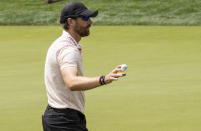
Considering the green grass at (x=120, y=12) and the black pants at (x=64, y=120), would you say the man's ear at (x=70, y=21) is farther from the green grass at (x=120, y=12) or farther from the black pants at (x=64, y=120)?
the green grass at (x=120, y=12)

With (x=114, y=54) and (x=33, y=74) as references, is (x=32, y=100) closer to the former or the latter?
(x=33, y=74)


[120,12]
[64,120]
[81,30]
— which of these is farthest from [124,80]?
[120,12]

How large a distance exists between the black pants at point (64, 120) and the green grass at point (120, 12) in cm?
1789

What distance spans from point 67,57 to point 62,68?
95mm

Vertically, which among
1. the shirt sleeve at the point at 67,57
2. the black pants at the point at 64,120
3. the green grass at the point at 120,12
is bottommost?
the green grass at the point at 120,12

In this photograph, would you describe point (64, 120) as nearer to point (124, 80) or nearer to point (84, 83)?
point (84, 83)

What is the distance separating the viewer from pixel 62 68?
17.9 ft

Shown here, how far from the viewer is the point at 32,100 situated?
11.6 meters

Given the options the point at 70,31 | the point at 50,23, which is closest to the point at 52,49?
the point at 70,31

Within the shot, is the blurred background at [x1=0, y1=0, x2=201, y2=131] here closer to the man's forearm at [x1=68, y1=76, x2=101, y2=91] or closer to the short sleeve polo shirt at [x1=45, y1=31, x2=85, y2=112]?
the short sleeve polo shirt at [x1=45, y1=31, x2=85, y2=112]

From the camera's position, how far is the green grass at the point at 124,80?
1002 cm

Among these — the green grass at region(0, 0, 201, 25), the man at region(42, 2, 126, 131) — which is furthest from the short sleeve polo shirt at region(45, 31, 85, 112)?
the green grass at region(0, 0, 201, 25)

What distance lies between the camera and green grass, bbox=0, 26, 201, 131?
32.9 ft

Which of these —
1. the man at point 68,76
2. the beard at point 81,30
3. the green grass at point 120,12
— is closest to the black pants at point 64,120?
the man at point 68,76
